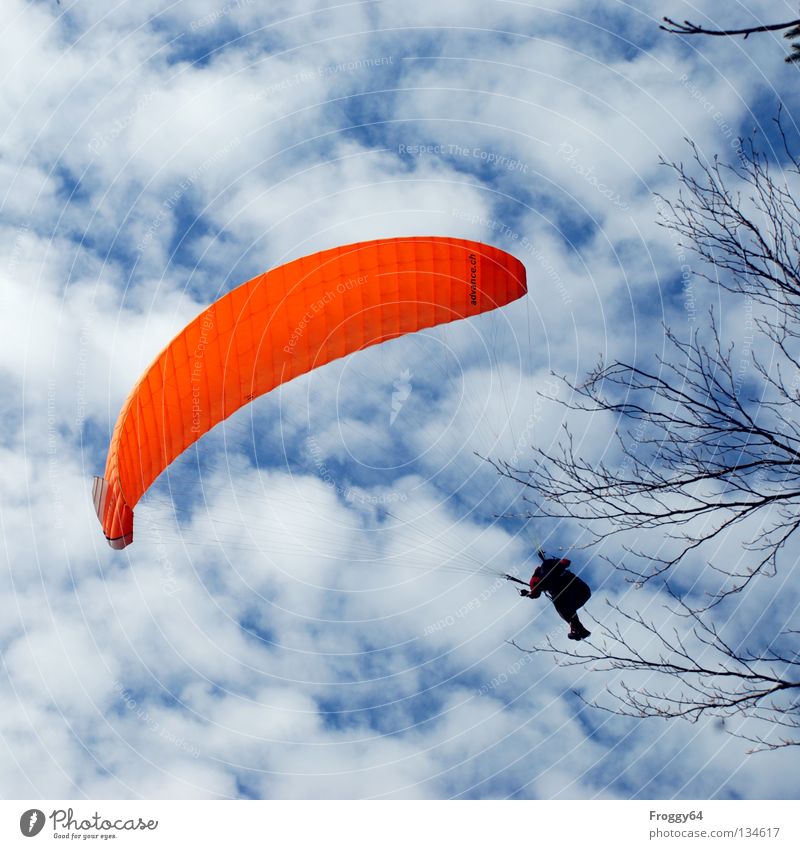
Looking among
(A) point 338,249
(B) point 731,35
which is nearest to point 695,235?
(B) point 731,35

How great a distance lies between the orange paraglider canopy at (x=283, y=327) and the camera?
17.4m

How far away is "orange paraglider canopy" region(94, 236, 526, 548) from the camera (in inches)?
683

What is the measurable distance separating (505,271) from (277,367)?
603cm

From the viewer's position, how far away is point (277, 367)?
19453 millimetres
